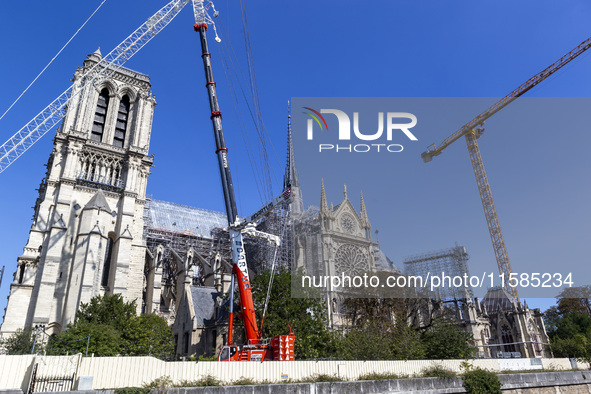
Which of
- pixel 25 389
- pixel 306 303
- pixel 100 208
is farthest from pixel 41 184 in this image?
pixel 25 389

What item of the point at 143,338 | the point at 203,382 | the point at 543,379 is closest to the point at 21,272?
the point at 143,338

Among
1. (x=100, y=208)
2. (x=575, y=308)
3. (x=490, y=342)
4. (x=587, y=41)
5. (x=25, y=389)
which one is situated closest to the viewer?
(x=25, y=389)

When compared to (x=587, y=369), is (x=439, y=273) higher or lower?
higher

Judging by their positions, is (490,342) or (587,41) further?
(490,342)

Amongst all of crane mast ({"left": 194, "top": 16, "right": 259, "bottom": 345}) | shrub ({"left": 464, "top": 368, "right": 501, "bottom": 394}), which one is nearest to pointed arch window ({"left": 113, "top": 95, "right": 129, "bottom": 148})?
crane mast ({"left": 194, "top": 16, "right": 259, "bottom": 345})

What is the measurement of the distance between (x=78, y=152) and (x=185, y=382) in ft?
111

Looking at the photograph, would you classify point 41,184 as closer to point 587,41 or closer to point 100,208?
point 100,208

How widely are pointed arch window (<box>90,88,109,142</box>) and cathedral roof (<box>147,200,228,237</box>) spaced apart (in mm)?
18048

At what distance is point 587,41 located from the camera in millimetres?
55844

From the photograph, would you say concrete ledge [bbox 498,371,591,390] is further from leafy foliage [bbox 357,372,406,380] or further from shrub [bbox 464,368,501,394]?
leafy foliage [bbox 357,372,406,380]

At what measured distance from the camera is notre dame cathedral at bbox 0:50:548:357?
34.6 meters

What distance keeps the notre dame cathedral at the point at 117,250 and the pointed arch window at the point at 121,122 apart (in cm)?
13

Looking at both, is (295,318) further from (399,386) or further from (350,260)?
(350,260)

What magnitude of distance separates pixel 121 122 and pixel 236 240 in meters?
30.9
